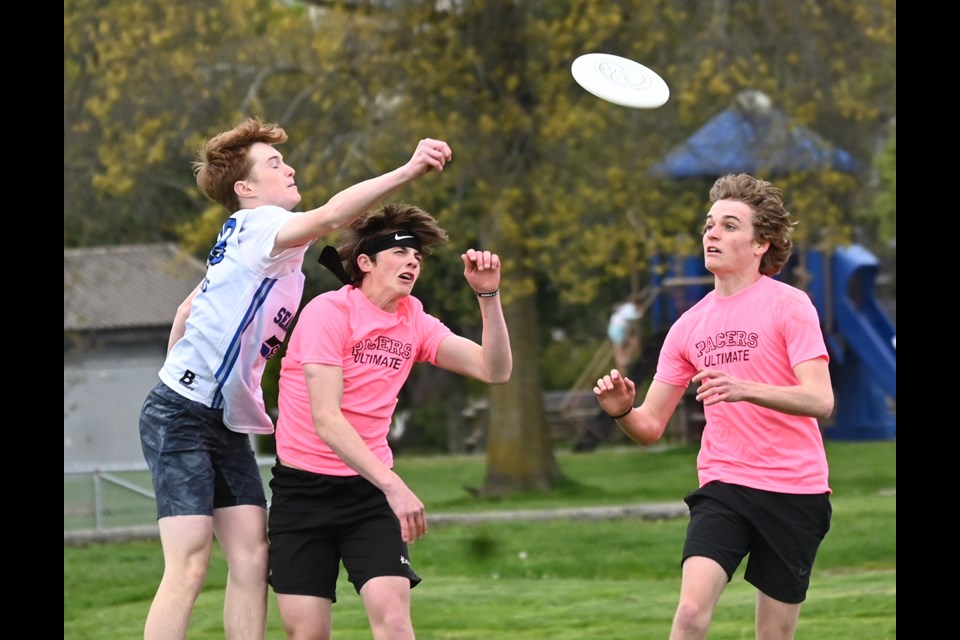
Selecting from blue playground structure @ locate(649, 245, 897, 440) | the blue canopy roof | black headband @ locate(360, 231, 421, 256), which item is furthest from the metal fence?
blue playground structure @ locate(649, 245, 897, 440)

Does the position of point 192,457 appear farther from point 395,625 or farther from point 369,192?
point 369,192

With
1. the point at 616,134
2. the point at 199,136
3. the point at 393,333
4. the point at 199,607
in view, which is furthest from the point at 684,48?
the point at 393,333

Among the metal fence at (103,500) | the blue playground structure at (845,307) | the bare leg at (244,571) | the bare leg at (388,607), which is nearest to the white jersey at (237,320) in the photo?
the bare leg at (244,571)

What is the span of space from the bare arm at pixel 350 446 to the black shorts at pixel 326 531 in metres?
0.22

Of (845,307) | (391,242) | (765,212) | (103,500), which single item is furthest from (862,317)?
(391,242)

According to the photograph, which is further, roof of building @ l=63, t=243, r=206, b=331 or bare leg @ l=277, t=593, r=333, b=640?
roof of building @ l=63, t=243, r=206, b=331

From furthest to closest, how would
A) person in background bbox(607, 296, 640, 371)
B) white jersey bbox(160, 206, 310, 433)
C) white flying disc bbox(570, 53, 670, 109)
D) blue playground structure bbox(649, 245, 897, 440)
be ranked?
person in background bbox(607, 296, 640, 371), blue playground structure bbox(649, 245, 897, 440), white flying disc bbox(570, 53, 670, 109), white jersey bbox(160, 206, 310, 433)

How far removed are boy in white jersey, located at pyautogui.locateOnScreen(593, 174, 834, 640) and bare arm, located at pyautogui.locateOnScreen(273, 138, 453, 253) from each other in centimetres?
118

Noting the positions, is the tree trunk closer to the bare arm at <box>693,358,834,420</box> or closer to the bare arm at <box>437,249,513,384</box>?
the bare arm at <box>437,249,513,384</box>

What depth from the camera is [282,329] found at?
246 inches

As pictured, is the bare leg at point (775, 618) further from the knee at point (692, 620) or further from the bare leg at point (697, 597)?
the knee at point (692, 620)

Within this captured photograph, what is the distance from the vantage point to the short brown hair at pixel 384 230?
6289 mm

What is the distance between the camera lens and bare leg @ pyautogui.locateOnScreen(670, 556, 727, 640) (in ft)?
18.8
